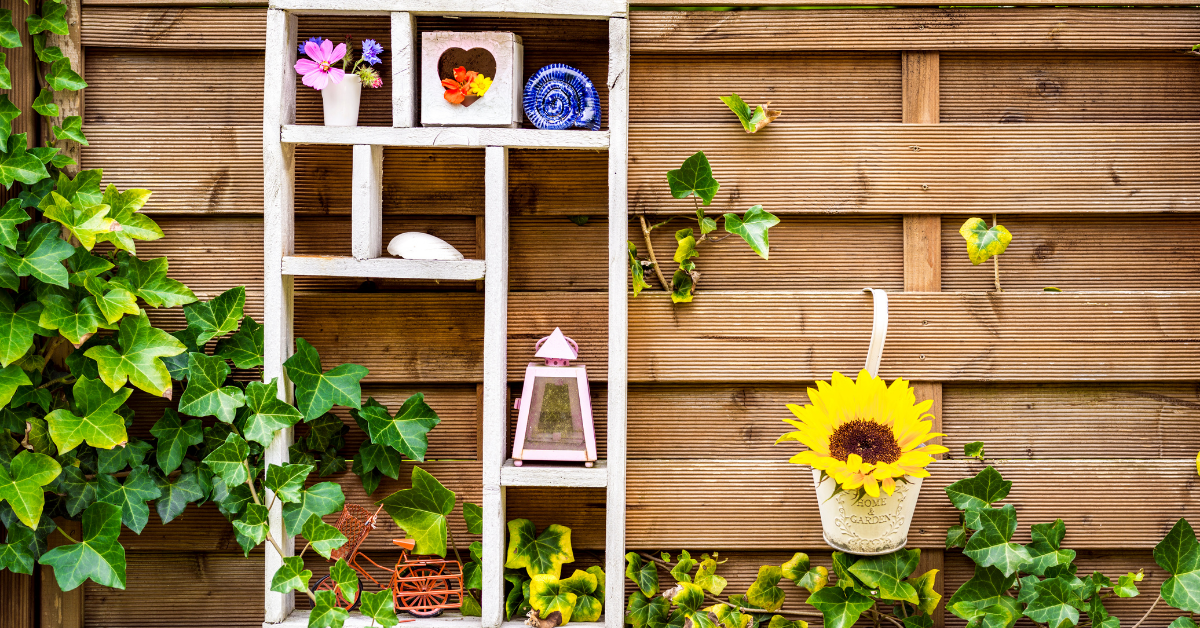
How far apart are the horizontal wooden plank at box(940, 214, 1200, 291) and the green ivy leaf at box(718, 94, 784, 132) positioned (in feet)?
1.45

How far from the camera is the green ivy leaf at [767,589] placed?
4.54 ft

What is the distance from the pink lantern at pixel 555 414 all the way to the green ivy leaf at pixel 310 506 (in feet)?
1.08

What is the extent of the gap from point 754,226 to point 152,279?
1.12 metres

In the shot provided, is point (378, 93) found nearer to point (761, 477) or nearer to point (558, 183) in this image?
point (558, 183)

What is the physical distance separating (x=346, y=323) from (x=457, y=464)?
360 mm

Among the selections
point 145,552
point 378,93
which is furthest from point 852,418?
point 145,552

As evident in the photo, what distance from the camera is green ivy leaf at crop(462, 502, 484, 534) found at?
1369 mm

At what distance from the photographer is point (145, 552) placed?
143cm

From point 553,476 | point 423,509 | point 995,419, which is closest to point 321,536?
point 423,509

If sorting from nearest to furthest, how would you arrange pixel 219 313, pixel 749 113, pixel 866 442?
pixel 866 442, pixel 219 313, pixel 749 113

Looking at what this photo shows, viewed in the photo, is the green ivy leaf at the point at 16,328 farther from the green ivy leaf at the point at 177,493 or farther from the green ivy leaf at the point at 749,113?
the green ivy leaf at the point at 749,113

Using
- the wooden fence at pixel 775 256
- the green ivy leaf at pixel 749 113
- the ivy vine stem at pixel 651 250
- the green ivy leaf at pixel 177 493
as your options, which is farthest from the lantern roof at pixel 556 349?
the green ivy leaf at pixel 177 493

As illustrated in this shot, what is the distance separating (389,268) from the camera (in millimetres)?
1233

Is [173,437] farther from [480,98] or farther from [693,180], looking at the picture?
[693,180]
